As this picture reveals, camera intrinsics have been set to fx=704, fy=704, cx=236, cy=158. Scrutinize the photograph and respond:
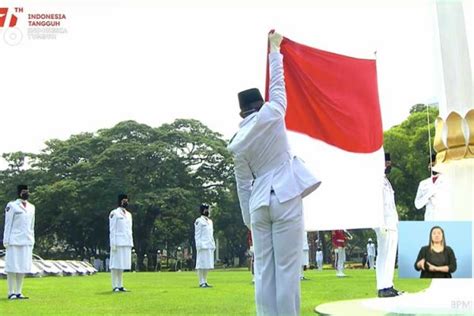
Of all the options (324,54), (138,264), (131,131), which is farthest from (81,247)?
(324,54)

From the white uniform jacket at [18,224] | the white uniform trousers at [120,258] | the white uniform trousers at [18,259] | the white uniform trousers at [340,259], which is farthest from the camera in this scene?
the white uniform trousers at [340,259]

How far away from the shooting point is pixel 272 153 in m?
5.04

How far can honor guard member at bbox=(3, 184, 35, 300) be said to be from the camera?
43.0 feet

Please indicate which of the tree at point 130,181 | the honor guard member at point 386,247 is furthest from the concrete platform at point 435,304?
the tree at point 130,181

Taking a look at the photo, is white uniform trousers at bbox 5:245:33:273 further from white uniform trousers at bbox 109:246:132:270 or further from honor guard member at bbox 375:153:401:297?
honor guard member at bbox 375:153:401:297

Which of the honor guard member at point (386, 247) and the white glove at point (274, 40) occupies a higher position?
the white glove at point (274, 40)

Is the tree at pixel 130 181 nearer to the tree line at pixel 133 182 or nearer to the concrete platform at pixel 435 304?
the tree line at pixel 133 182

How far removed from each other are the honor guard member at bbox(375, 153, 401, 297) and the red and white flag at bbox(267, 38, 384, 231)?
3200 millimetres

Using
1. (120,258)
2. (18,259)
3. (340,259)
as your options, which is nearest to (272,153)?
(18,259)

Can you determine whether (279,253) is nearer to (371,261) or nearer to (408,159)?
(371,261)

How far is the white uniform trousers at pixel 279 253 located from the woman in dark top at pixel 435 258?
0.89 meters

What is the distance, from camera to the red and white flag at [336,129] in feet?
20.3

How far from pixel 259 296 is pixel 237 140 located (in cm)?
113

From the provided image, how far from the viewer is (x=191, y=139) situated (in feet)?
150
